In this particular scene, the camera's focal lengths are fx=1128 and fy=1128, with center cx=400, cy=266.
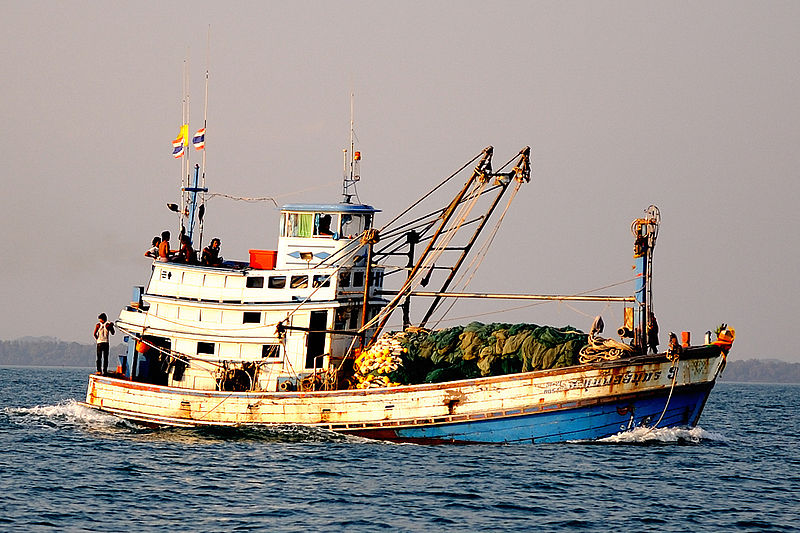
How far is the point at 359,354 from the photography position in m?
33.2

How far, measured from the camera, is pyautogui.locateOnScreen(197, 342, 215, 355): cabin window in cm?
3488

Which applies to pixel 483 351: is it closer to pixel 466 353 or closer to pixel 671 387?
pixel 466 353

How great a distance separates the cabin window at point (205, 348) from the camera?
34875 millimetres

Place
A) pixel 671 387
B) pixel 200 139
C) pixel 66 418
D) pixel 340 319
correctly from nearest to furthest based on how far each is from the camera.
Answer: pixel 671 387, pixel 340 319, pixel 200 139, pixel 66 418

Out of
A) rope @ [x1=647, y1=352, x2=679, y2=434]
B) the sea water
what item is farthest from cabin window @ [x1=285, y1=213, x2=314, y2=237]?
rope @ [x1=647, y1=352, x2=679, y2=434]

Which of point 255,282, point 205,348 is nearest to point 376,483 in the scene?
point 255,282

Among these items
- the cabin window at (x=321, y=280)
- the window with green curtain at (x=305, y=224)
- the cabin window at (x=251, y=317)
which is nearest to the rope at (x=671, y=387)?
the cabin window at (x=321, y=280)

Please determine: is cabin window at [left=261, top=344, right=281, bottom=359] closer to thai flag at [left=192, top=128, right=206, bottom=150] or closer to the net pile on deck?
the net pile on deck

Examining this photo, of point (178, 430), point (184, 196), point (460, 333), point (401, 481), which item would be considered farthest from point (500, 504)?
point (184, 196)

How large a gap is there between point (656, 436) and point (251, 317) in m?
12.4

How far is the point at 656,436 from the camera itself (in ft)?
101

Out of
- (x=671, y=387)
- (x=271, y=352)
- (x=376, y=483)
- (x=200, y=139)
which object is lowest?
(x=376, y=483)

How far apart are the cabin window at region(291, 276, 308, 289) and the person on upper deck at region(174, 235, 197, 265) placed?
141 inches

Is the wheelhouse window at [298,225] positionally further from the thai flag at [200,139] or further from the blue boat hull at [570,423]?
the blue boat hull at [570,423]
